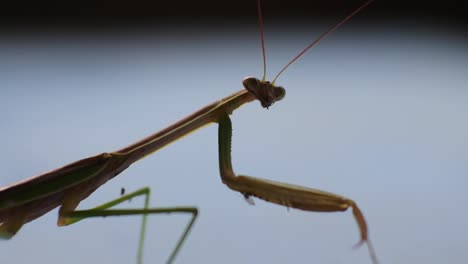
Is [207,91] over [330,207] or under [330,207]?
over

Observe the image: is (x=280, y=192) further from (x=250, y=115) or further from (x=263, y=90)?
(x=250, y=115)

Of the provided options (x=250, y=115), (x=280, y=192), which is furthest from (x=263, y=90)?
(x=250, y=115)

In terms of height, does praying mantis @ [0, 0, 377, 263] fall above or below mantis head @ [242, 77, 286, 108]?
below

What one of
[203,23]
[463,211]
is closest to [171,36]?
[203,23]

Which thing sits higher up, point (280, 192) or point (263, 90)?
point (263, 90)

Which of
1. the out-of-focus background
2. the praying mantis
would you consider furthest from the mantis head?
the out-of-focus background

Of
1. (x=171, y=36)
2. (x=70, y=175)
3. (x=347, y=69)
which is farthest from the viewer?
(x=171, y=36)

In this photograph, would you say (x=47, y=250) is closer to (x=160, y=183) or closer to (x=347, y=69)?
(x=160, y=183)

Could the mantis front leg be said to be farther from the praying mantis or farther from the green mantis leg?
the green mantis leg
